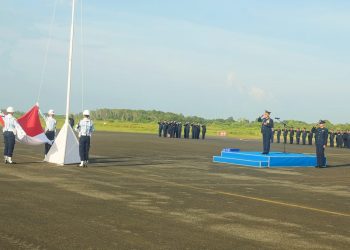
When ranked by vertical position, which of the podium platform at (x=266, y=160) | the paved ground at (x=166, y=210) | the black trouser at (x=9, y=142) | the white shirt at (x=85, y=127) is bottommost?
the paved ground at (x=166, y=210)

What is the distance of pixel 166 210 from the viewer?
1059 centimetres

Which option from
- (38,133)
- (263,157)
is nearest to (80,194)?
(38,133)

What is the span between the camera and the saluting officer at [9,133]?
66.5 feet

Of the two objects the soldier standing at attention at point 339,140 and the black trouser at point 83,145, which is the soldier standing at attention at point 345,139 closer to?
the soldier standing at attention at point 339,140

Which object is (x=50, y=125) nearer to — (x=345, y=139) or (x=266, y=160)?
(x=266, y=160)

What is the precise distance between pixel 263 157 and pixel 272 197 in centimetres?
1036

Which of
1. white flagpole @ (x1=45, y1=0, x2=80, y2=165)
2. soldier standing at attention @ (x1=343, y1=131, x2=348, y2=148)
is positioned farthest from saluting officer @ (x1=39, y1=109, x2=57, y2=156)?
soldier standing at attention @ (x1=343, y1=131, x2=348, y2=148)

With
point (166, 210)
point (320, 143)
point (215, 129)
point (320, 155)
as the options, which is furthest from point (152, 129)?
point (166, 210)

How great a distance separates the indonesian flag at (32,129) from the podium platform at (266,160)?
8.37 meters

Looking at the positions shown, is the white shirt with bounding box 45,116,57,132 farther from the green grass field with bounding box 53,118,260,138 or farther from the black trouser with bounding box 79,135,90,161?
the green grass field with bounding box 53,118,260,138

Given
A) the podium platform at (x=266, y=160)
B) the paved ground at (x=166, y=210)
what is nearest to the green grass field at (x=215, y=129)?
the podium platform at (x=266, y=160)

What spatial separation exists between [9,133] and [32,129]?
6.29ft

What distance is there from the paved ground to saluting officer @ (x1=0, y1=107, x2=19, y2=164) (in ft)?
6.01

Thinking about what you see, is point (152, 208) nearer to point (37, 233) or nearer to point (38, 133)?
point (37, 233)
